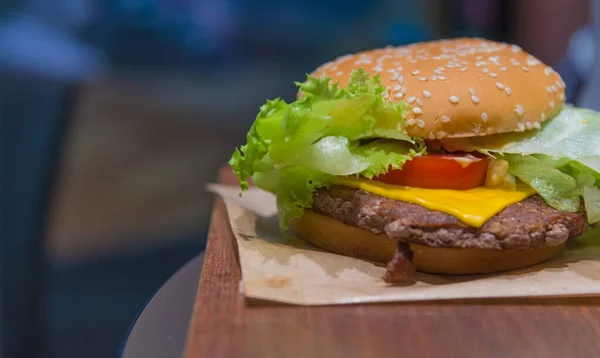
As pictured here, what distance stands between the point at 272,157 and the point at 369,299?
504 mm

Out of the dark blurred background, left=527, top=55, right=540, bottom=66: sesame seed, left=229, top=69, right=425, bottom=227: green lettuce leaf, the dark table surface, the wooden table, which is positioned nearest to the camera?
the wooden table

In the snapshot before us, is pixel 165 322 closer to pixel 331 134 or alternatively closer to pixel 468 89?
pixel 331 134

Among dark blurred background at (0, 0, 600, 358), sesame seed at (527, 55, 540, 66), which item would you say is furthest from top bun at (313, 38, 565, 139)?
dark blurred background at (0, 0, 600, 358)

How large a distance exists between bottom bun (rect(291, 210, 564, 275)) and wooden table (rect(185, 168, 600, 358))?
0.58ft

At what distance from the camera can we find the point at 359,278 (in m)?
1.61

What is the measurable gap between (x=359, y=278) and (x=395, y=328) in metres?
0.28

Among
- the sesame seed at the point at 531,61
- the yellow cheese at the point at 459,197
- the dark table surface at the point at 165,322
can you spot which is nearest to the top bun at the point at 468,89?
the sesame seed at the point at 531,61

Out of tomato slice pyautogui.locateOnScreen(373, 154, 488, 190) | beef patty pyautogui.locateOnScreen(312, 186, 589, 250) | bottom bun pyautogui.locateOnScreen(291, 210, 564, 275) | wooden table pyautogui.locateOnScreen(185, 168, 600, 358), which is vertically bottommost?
wooden table pyautogui.locateOnScreen(185, 168, 600, 358)

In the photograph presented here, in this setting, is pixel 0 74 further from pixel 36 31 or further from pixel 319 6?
pixel 319 6

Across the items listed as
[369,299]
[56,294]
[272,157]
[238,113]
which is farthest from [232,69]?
[369,299]

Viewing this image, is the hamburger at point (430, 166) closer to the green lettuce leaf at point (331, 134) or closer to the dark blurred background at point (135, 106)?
the green lettuce leaf at point (331, 134)

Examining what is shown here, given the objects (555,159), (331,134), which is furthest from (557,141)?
(331,134)

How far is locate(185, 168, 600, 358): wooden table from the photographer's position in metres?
1.26

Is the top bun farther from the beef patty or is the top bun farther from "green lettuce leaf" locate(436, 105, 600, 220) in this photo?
the beef patty
